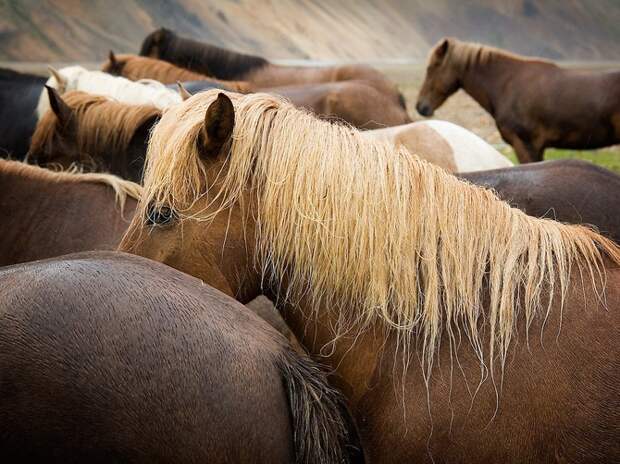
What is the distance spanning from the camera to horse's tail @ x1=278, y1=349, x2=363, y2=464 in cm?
183

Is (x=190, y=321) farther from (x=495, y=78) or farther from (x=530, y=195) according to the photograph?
(x=495, y=78)

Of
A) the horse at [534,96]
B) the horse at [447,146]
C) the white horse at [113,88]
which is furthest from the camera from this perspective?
the horse at [534,96]

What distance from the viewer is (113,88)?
17.9 ft

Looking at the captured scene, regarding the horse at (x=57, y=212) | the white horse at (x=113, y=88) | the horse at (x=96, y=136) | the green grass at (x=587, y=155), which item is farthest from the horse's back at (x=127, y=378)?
the green grass at (x=587, y=155)

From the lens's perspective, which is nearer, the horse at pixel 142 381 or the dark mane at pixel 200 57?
the horse at pixel 142 381

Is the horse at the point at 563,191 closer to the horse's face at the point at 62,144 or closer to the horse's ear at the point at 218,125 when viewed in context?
the horse's ear at the point at 218,125

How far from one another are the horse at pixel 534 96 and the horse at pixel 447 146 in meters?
4.55

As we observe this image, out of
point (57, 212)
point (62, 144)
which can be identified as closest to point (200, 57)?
point (62, 144)

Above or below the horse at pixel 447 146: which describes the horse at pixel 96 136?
above

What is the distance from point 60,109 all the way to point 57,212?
113 cm

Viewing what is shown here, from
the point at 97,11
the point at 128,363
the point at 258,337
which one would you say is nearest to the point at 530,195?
the point at 258,337

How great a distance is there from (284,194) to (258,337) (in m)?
0.47

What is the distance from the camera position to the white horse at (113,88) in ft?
17.1

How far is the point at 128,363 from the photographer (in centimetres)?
174
